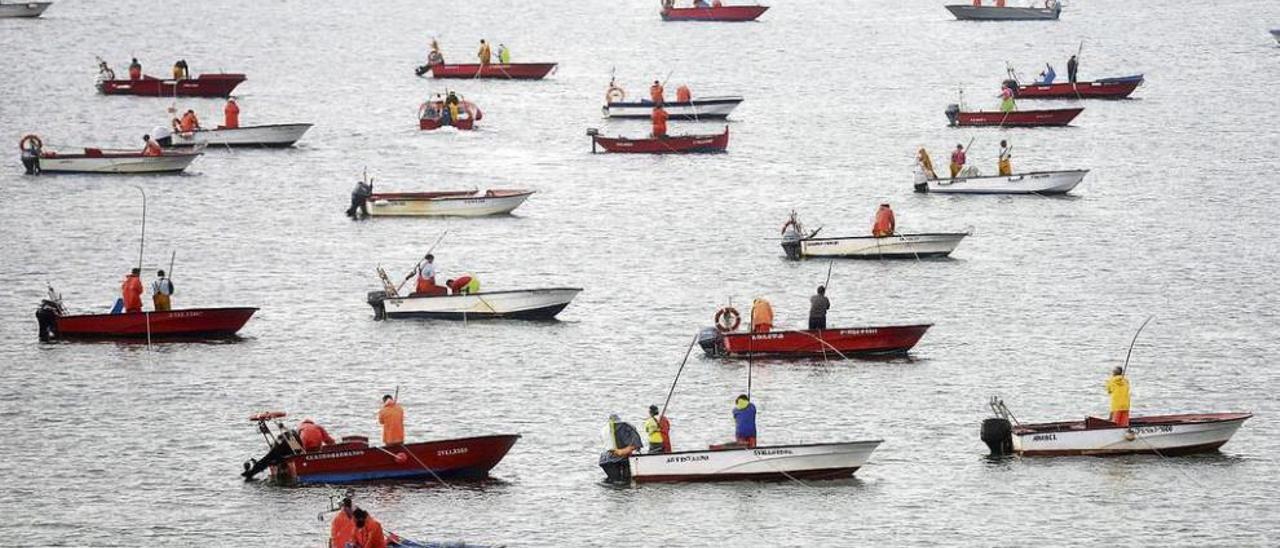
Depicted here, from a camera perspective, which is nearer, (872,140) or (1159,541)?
(1159,541)

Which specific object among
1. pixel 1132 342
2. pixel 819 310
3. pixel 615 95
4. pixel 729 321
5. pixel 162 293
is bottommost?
pixel 1132 342

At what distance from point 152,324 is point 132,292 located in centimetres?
112

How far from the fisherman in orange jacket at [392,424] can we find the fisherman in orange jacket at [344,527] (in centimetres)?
709

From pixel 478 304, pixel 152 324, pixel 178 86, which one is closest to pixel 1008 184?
pixel 478 304

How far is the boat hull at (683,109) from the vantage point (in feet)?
380

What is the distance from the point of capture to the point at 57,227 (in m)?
85.2

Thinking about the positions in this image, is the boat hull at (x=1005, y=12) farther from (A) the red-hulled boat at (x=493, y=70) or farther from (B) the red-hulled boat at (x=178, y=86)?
(B) the red-hulled boat at (x=178, y=86)

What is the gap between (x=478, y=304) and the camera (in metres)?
69.1

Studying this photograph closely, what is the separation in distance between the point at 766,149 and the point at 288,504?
60.1m

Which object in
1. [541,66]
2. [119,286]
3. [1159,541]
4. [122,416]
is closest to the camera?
[1159,541]

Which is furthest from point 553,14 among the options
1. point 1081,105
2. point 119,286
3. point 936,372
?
point 936,372

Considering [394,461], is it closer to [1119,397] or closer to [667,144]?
[1119,397]

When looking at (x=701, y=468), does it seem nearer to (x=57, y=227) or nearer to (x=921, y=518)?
(x=921, y=518)

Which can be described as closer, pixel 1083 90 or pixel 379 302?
pixel 379 302
